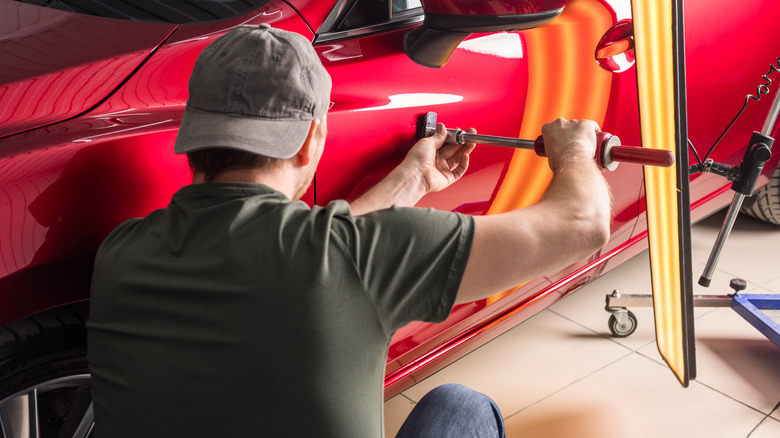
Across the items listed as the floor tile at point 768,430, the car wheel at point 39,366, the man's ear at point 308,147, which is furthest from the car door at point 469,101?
the floor tile at point 768,430

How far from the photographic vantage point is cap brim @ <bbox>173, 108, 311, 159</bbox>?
3.29 feet

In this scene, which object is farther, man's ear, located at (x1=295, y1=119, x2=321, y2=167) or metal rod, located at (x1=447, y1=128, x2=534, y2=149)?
metal rod, located at (x1=447, y1=128, x2=534, y2=149)

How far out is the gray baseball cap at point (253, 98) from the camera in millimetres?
1015

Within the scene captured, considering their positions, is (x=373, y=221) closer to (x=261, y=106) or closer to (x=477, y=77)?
(x=261, y=106)

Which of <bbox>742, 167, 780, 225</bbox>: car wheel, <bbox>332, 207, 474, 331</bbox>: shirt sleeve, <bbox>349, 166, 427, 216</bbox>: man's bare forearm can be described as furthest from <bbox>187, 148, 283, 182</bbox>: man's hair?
<bbox>742, 167, 780, 225</bbox>: car wheel

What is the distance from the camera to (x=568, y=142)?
4.23 ft

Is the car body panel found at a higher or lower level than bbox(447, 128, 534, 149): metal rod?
higher

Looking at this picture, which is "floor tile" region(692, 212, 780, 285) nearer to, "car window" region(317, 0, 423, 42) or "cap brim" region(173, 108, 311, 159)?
"car window" region(317, 0, 423, 42)

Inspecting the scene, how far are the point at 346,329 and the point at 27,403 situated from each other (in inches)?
25.4

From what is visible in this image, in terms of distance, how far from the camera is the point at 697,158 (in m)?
2.15

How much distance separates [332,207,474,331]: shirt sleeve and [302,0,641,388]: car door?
45 cm

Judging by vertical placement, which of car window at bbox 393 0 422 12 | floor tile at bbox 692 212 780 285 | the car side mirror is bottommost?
floor tile at bbox 692 212 780 285

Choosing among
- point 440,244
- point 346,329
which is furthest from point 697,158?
point 346,329

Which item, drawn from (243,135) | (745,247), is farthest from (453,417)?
(745,247)
